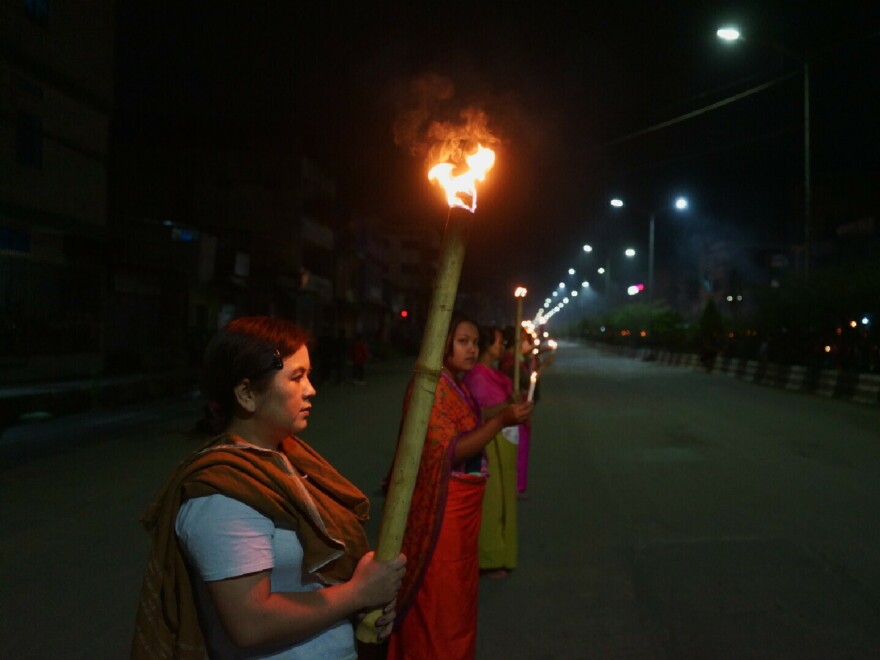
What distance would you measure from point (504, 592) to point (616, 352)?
224ft

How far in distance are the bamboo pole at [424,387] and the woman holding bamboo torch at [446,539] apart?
1738 millimetres

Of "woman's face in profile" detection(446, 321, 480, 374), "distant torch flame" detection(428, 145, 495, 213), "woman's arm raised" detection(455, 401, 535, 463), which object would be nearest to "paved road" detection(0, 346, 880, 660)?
"woman's arm raised" detection(455, 401, 535, 463)

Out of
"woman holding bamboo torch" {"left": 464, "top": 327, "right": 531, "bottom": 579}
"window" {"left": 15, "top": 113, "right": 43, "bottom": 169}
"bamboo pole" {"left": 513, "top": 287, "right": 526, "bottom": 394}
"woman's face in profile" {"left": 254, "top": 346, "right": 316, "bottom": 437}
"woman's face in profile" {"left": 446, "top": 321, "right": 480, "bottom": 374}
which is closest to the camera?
"woman's face in profile" {"left": 254, "top": 346, "right": 316, "bottom": 437}

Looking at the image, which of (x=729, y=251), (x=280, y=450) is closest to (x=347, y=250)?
(x=729, y=251)

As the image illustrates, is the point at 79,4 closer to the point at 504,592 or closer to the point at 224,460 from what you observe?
the point at 504,592

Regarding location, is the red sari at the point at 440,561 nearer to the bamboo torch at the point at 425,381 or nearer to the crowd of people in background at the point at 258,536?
the crowd of people in background at the point at 258,536

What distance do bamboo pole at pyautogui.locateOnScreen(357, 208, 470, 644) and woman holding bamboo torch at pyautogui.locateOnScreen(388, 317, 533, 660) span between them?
1738 mm

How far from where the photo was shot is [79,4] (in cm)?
2267

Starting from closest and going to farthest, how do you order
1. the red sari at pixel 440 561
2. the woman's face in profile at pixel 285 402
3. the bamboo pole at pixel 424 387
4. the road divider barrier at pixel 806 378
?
the bamboo pole at pixel 424 387 → the woman's face in profile at pixel 285 402 → the red sari at pixel 440 561 → the road divider barrier at pixel 806 378

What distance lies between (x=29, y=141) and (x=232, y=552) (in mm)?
22051

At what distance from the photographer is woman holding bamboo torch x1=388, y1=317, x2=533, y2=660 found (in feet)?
11.1

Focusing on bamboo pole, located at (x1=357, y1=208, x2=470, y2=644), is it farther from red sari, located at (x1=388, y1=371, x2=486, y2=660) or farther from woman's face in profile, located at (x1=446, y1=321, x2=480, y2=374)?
woman's face in profile, located at (x1=446, y1=321, x2=480, y2=374)

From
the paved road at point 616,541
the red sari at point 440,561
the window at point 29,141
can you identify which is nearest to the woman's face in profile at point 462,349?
the red sari at point 440,561

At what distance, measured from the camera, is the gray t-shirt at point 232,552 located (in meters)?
1.71
